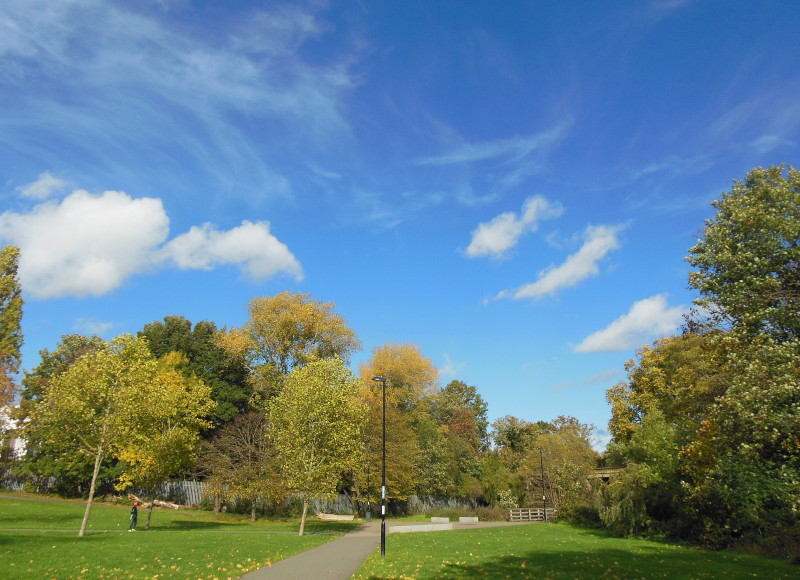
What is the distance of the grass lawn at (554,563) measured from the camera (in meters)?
13.9

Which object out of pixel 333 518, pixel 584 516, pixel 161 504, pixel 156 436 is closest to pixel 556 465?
pixel 584 516

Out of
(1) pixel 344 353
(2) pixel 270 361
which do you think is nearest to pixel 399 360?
(1) pixel 344 353

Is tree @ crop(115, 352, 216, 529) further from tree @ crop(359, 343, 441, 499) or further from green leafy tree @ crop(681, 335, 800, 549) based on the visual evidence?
green leafy tree @ crop(681, 335, 800, 549)

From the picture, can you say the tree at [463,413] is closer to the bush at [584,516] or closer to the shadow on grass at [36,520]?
the bush at [584,516]

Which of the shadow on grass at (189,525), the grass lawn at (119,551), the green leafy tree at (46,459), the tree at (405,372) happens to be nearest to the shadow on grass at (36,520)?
the grass lawn at (119,551)

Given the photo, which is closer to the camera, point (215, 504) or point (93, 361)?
point (93, 361)

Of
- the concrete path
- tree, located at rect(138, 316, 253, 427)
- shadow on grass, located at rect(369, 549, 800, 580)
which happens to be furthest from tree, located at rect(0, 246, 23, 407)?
shadow on grass, located at rect(369, 549, 800, 580)

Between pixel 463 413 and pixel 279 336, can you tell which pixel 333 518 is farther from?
pixel 463 413

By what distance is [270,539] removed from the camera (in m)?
22.5

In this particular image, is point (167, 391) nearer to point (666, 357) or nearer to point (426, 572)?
point (426, 572)

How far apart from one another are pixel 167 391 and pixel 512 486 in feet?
142

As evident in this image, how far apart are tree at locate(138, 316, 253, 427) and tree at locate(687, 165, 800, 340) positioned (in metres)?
40.7

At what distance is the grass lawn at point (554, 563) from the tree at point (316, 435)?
20.3ft

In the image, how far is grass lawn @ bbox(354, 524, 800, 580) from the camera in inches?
546
